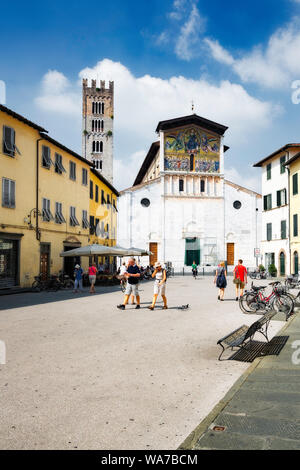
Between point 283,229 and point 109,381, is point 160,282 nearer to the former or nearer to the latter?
point 109,381

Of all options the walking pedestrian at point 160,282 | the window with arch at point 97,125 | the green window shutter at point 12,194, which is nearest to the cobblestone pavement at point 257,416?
the walking pedestrian at point 160,282

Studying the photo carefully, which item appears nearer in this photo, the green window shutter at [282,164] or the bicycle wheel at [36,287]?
the bicycle wheel at [36,287]

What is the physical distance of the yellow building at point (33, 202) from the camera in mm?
A: 21609

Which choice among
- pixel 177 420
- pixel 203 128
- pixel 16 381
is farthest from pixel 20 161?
pixel 203 128

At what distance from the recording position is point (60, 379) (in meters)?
5.61

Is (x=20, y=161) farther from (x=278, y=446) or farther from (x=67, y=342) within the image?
(x=278, y=446)

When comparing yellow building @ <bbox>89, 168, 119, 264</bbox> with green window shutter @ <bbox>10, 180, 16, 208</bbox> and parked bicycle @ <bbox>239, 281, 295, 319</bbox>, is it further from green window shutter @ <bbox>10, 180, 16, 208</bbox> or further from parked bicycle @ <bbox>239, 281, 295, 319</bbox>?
parked bicycle @ <bbox>239, 281, 295, 319</bbox>

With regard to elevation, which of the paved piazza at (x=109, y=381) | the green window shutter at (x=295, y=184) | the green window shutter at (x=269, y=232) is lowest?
the paved piazza at (x=109, y=381)

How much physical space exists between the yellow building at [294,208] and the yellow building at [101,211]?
16433mm

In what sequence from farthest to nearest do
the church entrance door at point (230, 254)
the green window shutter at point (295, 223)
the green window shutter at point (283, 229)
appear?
the church entrance door at point (230, 254), the green window shutter at point (283, 229), the green window shutter at point (295, 223)

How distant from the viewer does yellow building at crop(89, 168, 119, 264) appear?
34.7 meters

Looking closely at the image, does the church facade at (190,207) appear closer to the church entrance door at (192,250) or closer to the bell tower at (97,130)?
the church entrance door at (192,250)

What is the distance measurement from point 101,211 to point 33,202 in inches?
553
